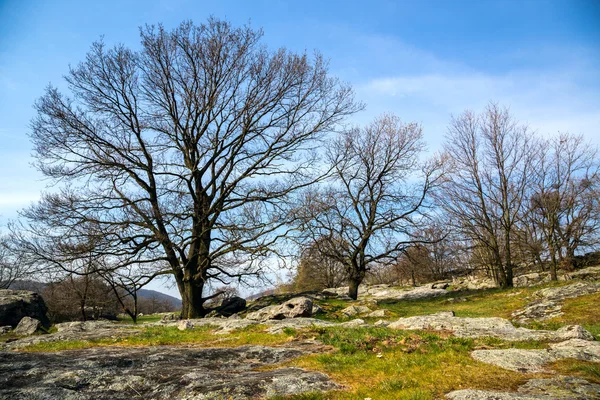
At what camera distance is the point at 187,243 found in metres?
19.9

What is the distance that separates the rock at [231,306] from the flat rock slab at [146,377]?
16.5m

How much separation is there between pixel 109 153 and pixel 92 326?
366 inches

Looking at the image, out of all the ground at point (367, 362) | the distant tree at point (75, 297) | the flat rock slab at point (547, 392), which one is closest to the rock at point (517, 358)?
the ground at point (367, 362)

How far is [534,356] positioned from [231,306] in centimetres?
2071

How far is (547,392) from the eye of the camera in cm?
499

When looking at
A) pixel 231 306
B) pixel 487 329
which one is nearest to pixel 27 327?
pixel 231 306

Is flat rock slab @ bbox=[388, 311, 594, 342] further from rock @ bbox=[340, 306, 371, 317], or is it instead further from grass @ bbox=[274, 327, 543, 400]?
rock @ bbox=[340, 306, 371, 317]

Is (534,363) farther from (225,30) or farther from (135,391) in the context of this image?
(225,30)

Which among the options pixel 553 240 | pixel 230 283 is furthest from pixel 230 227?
pixel 553 240

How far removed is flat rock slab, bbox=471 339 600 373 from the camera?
6.40 metres

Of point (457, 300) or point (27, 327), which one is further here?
point (457, 300)

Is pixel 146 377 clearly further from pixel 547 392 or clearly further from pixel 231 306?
pixel 231 306

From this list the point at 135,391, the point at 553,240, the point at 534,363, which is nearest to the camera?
the point at 135,391

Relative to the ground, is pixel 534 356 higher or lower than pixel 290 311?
lower
